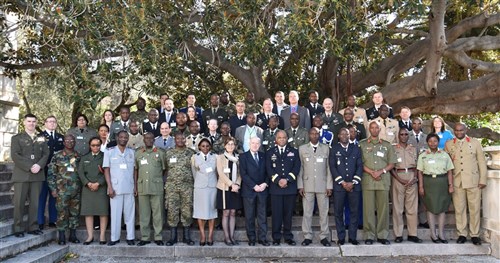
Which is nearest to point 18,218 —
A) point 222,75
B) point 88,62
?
point 88,62

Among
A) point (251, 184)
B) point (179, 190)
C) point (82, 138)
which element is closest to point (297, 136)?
point (251, 184)

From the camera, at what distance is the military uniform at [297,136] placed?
26.4 feet

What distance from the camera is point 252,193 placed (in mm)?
7457

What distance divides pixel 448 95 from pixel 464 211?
4448 millimetres

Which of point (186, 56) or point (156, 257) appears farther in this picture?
point (186, 56)

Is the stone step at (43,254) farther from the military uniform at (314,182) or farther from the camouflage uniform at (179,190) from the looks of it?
the military uniform at (314,182)

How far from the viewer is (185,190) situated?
24.6ft

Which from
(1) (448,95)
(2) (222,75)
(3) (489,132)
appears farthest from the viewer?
(2) (222,75)

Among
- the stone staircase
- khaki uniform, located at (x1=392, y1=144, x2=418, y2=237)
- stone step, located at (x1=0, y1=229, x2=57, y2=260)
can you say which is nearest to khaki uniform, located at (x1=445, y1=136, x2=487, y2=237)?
the stone staircase

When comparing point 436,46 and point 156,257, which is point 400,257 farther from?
point 436,46

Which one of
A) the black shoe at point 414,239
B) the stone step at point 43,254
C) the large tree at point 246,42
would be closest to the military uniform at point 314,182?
the black shoe at point 414,239

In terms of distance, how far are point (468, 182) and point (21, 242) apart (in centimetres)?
679

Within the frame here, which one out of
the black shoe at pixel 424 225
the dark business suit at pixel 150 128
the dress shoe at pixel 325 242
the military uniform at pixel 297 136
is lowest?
the dress shoe at pixel 325 242

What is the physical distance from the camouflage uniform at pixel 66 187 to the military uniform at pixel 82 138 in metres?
0.65
